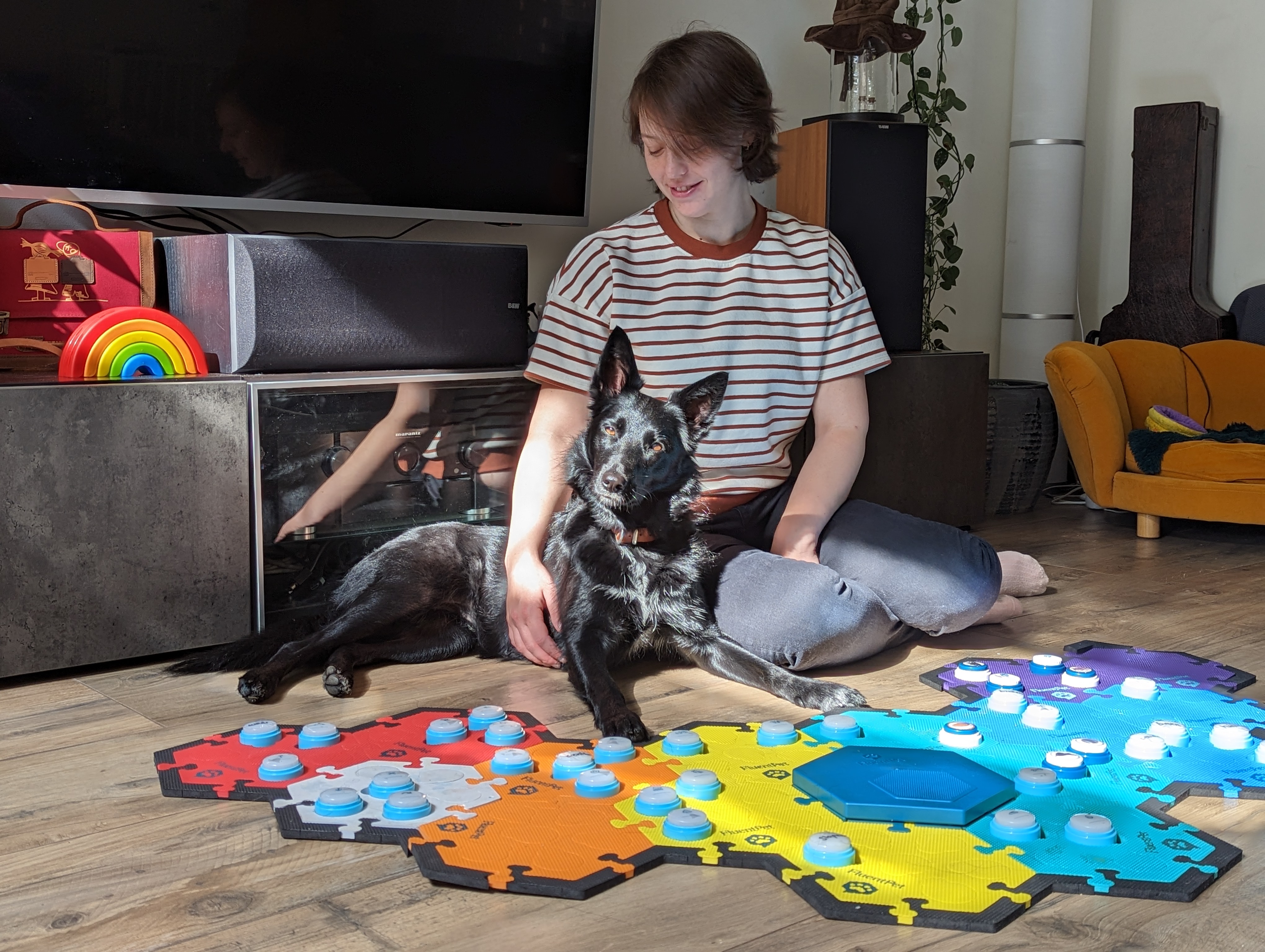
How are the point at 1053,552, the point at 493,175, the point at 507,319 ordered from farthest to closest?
the point at 1053,552, the point at 493,175, the point at 507,319

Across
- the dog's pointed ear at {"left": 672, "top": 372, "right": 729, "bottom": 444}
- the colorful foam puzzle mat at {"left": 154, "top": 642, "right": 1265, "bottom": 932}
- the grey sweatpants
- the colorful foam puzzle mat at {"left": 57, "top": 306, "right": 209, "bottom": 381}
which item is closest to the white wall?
the grey sweatpants

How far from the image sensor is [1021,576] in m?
2.70

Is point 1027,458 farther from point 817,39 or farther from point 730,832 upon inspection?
point 730,832

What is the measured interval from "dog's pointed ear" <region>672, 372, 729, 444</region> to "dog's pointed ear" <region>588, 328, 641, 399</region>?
0.08 m

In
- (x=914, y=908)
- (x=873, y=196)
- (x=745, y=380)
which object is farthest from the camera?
(x=873, y=196)

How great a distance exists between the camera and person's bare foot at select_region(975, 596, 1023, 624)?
2467 millimetres

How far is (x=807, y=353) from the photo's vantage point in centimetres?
237

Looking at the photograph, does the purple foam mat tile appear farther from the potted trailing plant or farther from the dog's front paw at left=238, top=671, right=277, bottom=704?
the potted trailing plant

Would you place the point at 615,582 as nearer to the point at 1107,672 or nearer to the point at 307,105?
the point at 1107,672

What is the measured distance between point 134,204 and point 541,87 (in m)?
1.01

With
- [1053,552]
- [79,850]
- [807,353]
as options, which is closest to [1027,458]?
[1053,552]

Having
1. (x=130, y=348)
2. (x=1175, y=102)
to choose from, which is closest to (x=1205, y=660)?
(x=130, y=348)

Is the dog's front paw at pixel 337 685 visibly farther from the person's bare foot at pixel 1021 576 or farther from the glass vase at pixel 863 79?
the glass vase at pixel 863 79

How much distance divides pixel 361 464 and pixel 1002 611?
1367 mm
